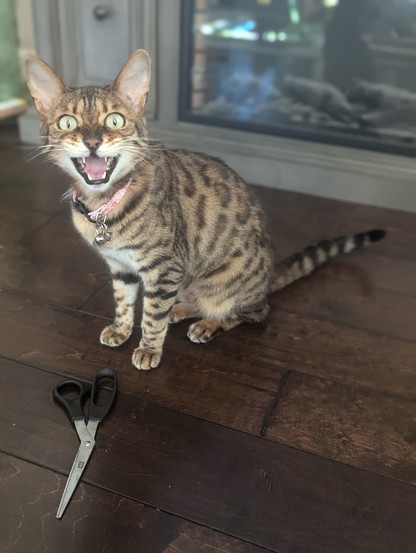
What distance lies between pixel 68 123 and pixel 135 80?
0.18 meters

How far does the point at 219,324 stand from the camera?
1.60 metres

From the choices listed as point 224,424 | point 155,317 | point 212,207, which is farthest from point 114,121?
point 224,424

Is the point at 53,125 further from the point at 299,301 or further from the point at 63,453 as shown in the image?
the point at 299,301

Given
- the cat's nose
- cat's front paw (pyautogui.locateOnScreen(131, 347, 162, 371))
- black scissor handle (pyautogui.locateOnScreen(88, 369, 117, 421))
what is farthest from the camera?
cat's front paw (pyautogui.locateOnScreen(131, 347, 162, 371))

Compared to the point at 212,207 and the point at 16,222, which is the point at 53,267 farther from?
the point at 212,207

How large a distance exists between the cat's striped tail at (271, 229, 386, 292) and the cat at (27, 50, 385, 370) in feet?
0.05

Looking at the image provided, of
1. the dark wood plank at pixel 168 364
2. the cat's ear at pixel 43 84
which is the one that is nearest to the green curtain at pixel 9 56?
the dark wood plank at pixel 168 364

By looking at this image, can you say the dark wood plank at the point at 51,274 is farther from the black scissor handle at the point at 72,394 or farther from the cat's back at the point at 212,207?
the cat's back at the point at 212,207

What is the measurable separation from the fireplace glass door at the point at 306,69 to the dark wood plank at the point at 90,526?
66.1 inches

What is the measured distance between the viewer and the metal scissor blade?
1115 mm

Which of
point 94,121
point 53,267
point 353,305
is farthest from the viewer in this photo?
point 53,267

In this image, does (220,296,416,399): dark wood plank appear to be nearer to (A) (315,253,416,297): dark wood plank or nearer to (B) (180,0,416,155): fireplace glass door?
(A) (315,253,416,297): dark wood plank

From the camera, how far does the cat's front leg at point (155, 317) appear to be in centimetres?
138

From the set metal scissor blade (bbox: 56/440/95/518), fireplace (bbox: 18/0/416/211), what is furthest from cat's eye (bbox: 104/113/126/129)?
fireplace (bbox: 18/0/416/211)
